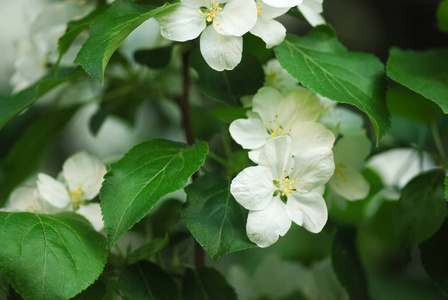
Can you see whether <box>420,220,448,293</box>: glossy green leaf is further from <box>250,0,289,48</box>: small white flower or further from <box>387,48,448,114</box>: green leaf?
<box>250,0,289,48</box>: small white flower

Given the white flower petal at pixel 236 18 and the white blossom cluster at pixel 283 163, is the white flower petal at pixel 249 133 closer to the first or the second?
the white blossom cluster at pixel 283 163

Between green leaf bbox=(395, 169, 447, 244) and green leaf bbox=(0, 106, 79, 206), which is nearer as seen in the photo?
green leaf bbox=(395, 169, 447, 244)

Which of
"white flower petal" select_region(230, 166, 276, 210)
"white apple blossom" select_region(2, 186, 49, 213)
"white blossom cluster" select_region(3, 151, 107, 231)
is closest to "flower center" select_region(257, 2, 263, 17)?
"white flower petal" select_region(230, 166, 276, 210)

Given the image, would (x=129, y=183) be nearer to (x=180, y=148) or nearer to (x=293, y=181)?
(x=180, y=148)

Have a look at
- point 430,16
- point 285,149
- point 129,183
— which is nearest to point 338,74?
point 285,149

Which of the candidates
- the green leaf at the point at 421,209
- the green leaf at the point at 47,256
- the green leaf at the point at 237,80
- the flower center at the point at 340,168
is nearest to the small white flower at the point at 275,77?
the green leaf at the point at 237,80
